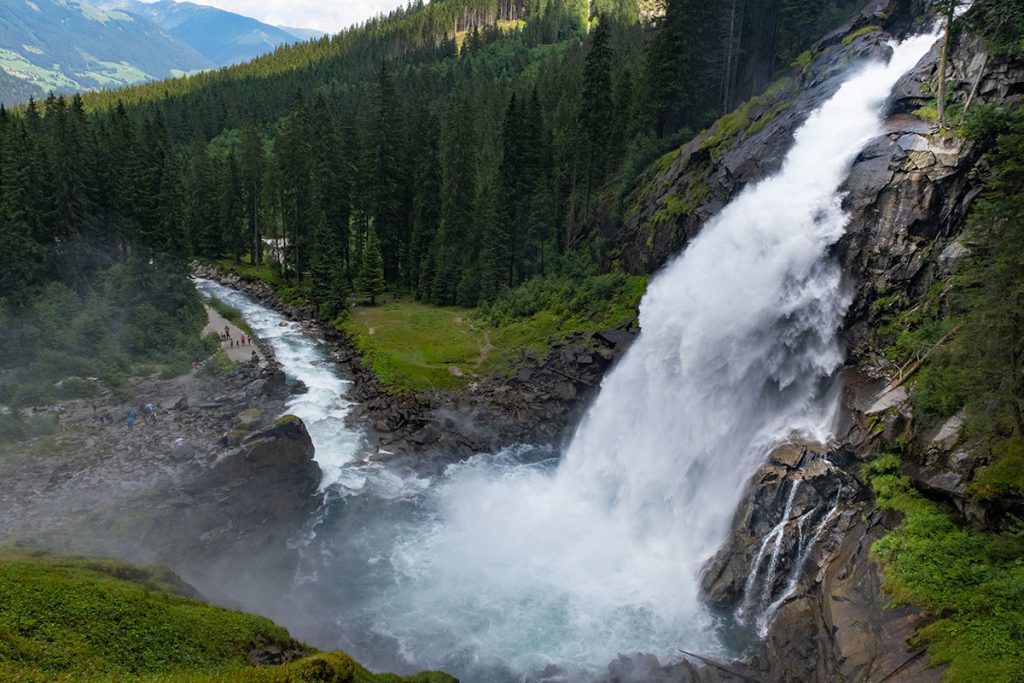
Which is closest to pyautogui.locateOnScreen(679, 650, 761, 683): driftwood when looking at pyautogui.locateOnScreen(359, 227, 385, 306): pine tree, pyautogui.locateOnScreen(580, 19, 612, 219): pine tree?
pyautogui.locateOnScreen(580, 19, 612, 219): pine tree

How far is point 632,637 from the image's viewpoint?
859 inches

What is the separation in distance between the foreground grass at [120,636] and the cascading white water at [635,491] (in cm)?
741

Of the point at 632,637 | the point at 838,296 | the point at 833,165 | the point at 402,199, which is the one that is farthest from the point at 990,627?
the point at 402,199

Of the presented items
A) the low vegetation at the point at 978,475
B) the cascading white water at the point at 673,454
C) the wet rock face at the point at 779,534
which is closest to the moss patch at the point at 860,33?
the cascading white water at the point at 673,454

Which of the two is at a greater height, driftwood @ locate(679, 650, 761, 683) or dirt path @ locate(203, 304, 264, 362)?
dirt path @ locate(203, 304, 264, 362)

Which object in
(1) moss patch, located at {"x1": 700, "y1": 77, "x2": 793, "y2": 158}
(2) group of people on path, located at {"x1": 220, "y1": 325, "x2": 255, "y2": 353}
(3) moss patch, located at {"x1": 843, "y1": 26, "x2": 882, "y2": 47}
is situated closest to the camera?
(3) moss patch, located at {"x1": 843, "y1": 26, "x2": 882, "y2": 47}

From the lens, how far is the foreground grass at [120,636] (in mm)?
11617

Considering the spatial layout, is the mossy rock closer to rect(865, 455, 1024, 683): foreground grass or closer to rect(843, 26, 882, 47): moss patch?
rect(865, 455, 1024, 683): foreground grass

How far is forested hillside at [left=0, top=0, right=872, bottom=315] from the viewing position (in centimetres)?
4750

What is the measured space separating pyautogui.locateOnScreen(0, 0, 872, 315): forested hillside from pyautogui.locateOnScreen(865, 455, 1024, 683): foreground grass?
32784 mm

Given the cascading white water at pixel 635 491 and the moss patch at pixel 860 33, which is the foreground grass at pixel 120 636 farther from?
the moss patch at pixel 860 33

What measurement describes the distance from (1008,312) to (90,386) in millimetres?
44130

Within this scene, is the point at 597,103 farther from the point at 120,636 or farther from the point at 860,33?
the point at 120,636

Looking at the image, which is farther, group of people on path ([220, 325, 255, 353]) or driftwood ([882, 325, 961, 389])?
group of people on path ([220, 325, 255, 353])
